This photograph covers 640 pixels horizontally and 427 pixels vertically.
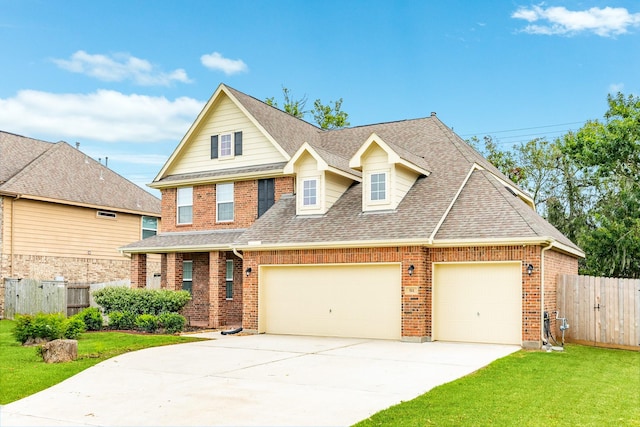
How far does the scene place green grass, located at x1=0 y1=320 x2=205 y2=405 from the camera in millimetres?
10896

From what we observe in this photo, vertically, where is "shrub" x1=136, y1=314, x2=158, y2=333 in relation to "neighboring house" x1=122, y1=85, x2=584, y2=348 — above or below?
below

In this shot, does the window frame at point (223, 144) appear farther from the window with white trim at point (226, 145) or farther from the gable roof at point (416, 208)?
the gable roof at point (416, 208)

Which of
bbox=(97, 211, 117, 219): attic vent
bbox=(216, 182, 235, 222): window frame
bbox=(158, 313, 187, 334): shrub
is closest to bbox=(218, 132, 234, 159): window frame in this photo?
bbox=(216, 182, 235, 222): window frame

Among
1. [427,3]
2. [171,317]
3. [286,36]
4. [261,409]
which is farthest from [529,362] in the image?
[286,36]

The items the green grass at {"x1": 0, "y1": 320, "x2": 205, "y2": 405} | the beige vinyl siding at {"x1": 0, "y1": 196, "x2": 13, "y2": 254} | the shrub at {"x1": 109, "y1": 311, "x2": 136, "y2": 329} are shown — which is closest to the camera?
the green grass at {"x1": 0, "y1": 320, "x2": 205, "y2": 405}

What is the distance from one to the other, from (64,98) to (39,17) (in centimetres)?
2110

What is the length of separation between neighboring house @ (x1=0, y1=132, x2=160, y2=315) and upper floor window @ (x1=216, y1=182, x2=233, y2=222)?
827 cm

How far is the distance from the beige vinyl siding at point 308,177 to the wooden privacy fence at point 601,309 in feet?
24.8

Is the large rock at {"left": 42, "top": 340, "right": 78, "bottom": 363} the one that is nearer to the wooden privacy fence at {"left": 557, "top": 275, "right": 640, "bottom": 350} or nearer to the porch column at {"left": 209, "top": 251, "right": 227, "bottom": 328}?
the porch column at {"left": 209, "top": 251, "right": 227, "bottom": 328}

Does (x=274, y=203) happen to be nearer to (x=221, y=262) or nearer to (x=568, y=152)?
(x=221, y=262)

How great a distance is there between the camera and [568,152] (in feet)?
102

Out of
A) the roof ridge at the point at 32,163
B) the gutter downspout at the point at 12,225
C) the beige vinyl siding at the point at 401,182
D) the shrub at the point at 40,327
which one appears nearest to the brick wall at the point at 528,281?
the beige vinyl siding at the point at 401,182

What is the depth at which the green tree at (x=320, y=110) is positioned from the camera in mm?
43062

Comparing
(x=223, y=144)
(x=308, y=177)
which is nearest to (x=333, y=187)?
(x=308, y=177)
